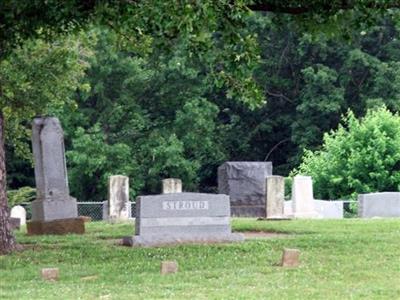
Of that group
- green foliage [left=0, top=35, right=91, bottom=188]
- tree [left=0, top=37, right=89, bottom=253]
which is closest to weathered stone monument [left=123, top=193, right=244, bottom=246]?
green foliage [left=0, top=35, right=91, bottom=188]

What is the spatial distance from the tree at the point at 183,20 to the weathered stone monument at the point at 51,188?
4.05 meters

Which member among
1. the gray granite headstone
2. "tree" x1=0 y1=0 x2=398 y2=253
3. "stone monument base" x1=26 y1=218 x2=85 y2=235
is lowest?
"stone monument base" x1=26 y1=218 x2=85 y2=235

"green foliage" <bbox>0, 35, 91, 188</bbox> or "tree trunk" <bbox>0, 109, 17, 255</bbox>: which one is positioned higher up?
"green foliage" <bbox>0, 35, 91, 188</bbox>

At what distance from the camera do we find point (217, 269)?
486 inches

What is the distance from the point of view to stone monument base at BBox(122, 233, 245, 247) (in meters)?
15.6

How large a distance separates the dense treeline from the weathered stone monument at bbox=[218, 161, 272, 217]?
44.3 feet

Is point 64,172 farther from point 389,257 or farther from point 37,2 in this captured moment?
point 389,257

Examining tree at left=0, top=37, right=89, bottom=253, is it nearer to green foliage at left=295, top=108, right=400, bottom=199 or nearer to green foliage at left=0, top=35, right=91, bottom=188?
green foliage at left=0, top=35, right=91, bottom=188

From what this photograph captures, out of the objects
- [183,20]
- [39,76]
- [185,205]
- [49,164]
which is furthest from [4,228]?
[39,76]

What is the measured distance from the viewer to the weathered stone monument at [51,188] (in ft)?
62.5

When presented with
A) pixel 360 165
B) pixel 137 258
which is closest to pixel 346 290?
pixel 137 258

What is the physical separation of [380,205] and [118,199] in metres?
7.92

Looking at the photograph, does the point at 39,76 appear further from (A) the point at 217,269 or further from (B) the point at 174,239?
(A) the point at 217,269

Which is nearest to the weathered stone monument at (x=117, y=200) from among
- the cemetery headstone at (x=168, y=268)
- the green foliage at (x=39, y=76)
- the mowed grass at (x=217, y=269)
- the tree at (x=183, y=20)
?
the green foliage at (x=39, y=76)
